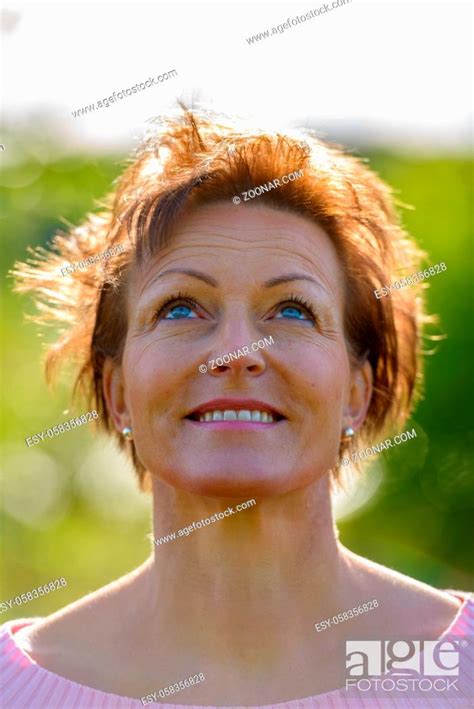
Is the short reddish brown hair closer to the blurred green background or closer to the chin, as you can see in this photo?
the chin

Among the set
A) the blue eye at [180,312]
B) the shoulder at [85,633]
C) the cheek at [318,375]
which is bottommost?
the shoulder at [85,633]

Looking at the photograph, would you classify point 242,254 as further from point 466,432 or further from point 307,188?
point 466,432

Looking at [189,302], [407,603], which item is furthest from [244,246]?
[407,603]

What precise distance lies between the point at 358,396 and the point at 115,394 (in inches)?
35.7

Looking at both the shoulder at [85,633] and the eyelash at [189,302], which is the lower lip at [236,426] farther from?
the shoulder at [85,633]

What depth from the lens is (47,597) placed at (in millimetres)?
8422

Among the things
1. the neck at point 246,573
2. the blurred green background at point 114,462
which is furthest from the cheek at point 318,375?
the blurred green background at point 114,462

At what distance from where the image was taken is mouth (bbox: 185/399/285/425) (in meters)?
3.36

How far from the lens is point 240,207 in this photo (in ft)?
12.1

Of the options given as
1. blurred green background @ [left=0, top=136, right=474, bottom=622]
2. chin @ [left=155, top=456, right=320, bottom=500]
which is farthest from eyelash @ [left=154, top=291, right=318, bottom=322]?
blurred green background @ [left=0, top=136, right=474, bottom=622]

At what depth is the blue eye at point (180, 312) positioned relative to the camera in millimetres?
3584

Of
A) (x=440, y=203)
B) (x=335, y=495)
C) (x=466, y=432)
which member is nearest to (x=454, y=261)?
(x=440, y=203)

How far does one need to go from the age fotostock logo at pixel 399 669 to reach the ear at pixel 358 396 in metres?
0.82

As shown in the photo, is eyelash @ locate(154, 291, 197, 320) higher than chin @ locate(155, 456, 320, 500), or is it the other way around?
eyelash @ locate(154, 291, 197, 320)
